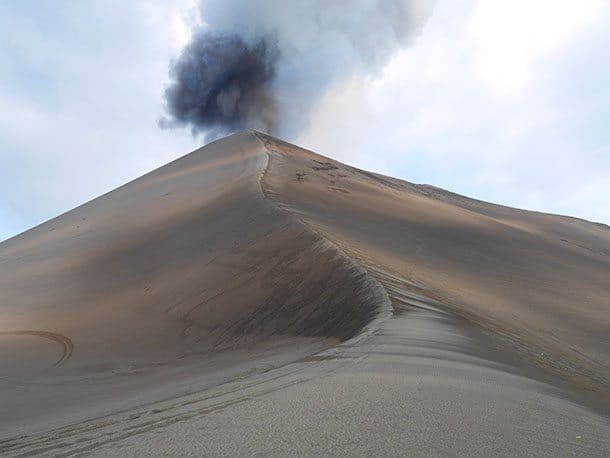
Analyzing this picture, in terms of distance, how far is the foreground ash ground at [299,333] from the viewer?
2.68 metres

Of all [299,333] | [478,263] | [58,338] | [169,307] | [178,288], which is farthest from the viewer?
[478,263]

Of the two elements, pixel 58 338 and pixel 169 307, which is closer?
pixel 58 338

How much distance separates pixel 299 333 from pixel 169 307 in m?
2.96

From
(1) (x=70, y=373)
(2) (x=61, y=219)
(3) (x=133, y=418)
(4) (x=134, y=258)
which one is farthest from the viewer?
(2) (x=61, y=219)

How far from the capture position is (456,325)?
589cm

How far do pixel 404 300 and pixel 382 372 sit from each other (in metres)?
2.92

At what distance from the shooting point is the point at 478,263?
41.7 feet

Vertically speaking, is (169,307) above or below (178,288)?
below

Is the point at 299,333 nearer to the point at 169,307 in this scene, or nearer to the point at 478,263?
the point at 169,307

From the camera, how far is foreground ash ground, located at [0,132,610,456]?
8.78ft

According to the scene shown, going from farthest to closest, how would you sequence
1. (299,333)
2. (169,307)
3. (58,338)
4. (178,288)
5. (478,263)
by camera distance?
(478,263)
(178,288)
(169,307)
(58,338)
(299,333)

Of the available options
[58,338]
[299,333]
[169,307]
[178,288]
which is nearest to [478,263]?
[178,288]

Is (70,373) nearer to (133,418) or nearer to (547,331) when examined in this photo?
(133,418)

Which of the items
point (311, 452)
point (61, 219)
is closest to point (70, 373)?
point (311, 452)
